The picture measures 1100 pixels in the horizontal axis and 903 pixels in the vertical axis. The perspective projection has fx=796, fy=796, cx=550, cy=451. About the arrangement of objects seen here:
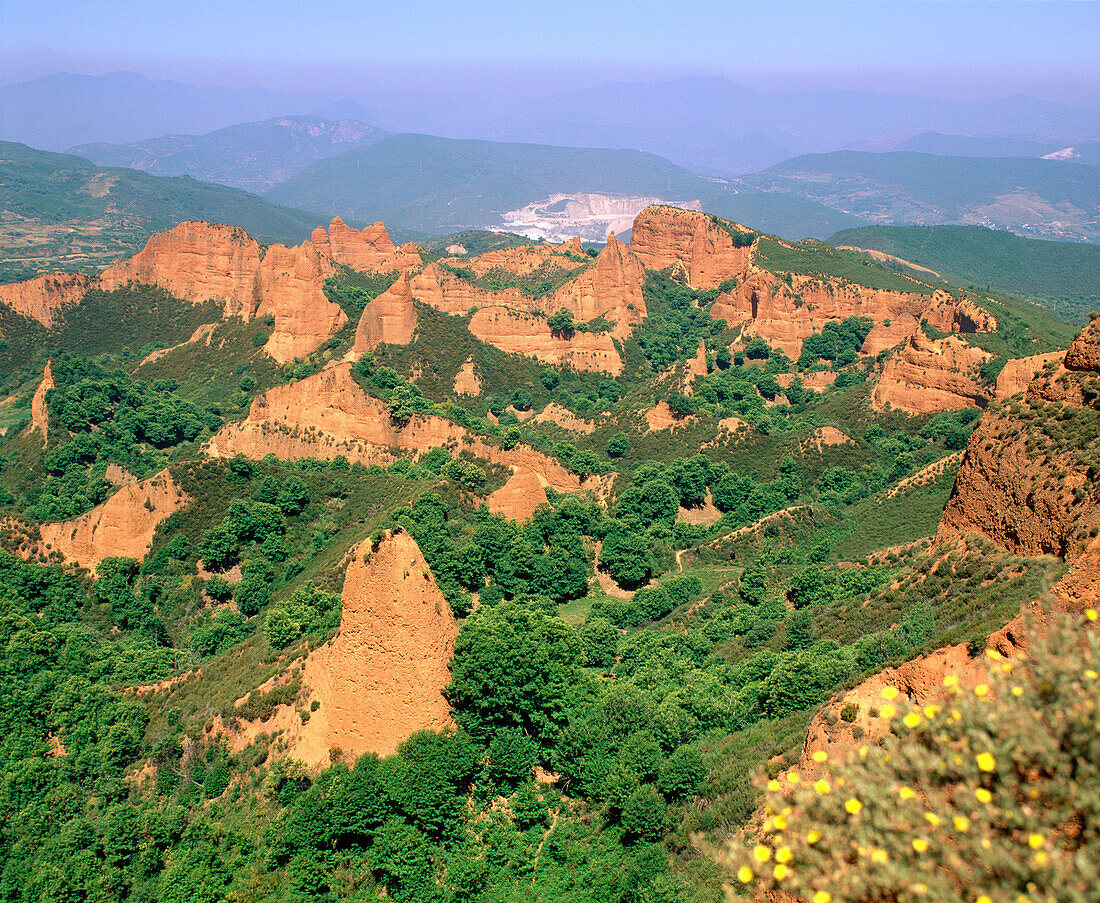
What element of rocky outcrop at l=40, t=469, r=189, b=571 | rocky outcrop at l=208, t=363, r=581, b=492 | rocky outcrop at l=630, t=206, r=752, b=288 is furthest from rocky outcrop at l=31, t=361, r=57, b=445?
rocky outcrop at l=630, t=206, r=752, b=288

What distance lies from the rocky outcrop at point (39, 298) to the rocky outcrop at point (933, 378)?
3386 inches

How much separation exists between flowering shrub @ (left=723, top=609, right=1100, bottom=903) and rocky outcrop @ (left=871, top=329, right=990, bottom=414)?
54827 millimetres

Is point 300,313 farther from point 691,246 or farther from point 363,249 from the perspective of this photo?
point 691,246

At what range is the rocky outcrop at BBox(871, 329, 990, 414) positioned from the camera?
5753 cm

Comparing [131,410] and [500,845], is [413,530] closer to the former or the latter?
[500,845]

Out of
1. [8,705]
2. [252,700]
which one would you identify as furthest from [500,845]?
[8,705]

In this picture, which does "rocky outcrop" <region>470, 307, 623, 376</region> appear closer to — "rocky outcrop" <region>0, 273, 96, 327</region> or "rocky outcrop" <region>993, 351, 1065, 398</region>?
"rocky outcrop" <region>993, 351, 1065, 398</region>

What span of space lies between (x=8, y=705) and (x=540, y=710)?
20.2 metres

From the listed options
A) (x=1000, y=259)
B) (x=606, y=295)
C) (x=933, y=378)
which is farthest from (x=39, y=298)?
(x=1000, y=259)

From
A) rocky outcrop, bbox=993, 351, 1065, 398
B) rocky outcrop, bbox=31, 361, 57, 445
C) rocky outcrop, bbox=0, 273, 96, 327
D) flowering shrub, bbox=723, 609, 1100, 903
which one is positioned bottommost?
rocky outcrop, bbox=31, 361, 57, 445

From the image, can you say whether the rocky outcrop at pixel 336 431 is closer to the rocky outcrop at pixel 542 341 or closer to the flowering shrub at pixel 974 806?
the rocky outcrop at pixel 542 341

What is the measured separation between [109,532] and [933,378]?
55.2 m

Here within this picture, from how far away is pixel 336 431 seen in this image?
54344mm

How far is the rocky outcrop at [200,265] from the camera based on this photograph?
84812mm
